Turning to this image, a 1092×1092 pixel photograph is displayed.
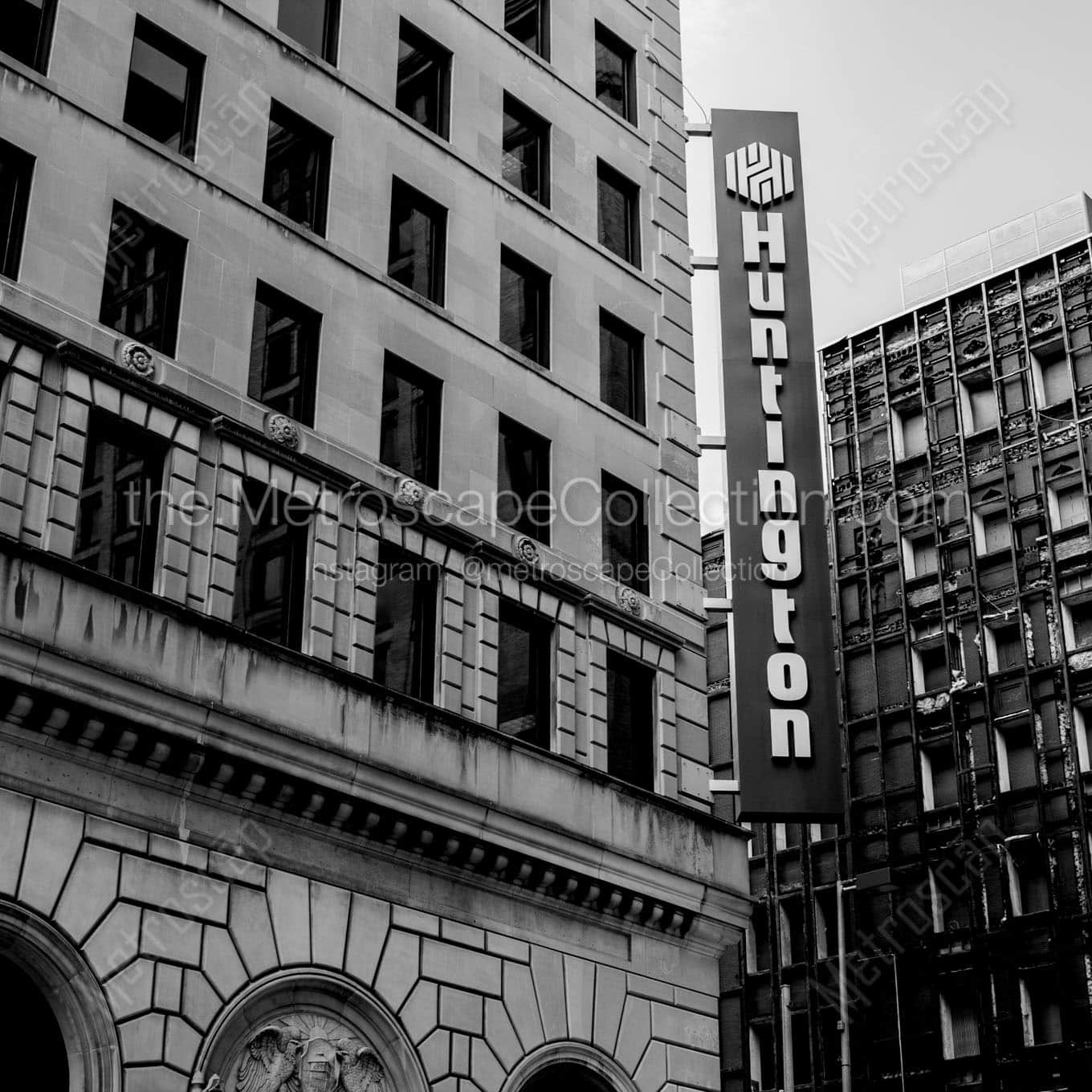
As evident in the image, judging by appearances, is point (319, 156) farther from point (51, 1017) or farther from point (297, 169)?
point (51, 1017)

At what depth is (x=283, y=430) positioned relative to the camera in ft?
86.8

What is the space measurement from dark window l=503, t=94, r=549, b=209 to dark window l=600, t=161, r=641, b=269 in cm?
179

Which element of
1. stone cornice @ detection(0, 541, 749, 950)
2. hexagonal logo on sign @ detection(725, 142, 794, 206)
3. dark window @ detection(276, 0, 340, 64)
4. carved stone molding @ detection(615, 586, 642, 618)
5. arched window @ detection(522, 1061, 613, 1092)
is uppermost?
hexagonal logo on sign @ detection(725, 142, 794, 206)

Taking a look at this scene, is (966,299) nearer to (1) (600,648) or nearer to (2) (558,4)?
(2) (558,4)

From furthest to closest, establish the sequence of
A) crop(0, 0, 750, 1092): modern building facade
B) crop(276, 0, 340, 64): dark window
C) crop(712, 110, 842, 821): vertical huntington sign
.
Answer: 1. crop(712, 110, 842, 821): vertical huntington sign
2. crop(276, 0, 340, 64): dark window
3. crop(0, 0, 750, 1092): modern building facade

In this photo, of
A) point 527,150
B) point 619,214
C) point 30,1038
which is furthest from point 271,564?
point 619,214

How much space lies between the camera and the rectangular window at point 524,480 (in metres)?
30.6

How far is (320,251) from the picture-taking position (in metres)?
28.5

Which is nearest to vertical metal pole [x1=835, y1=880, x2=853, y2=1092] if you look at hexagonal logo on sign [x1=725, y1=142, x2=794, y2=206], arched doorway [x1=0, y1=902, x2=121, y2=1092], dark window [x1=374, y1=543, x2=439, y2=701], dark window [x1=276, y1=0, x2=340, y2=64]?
hexagonal logo on sign [x1=725, y1=142, x2=794, y2=206]

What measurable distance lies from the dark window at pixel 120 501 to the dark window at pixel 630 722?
393 inches

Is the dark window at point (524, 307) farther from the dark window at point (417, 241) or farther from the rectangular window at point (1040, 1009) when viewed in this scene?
the rectangular window at point (1040, 1009)

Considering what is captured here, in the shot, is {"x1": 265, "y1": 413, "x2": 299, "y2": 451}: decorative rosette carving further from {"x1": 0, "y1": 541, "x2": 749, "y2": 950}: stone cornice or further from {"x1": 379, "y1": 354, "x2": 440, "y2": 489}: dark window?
{"x1": 0, "y1": 541, "x2": 749, "y2": 950}: stone cornice

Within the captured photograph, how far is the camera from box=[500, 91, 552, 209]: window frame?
33969mm

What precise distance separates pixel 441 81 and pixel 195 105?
6.78 meters
